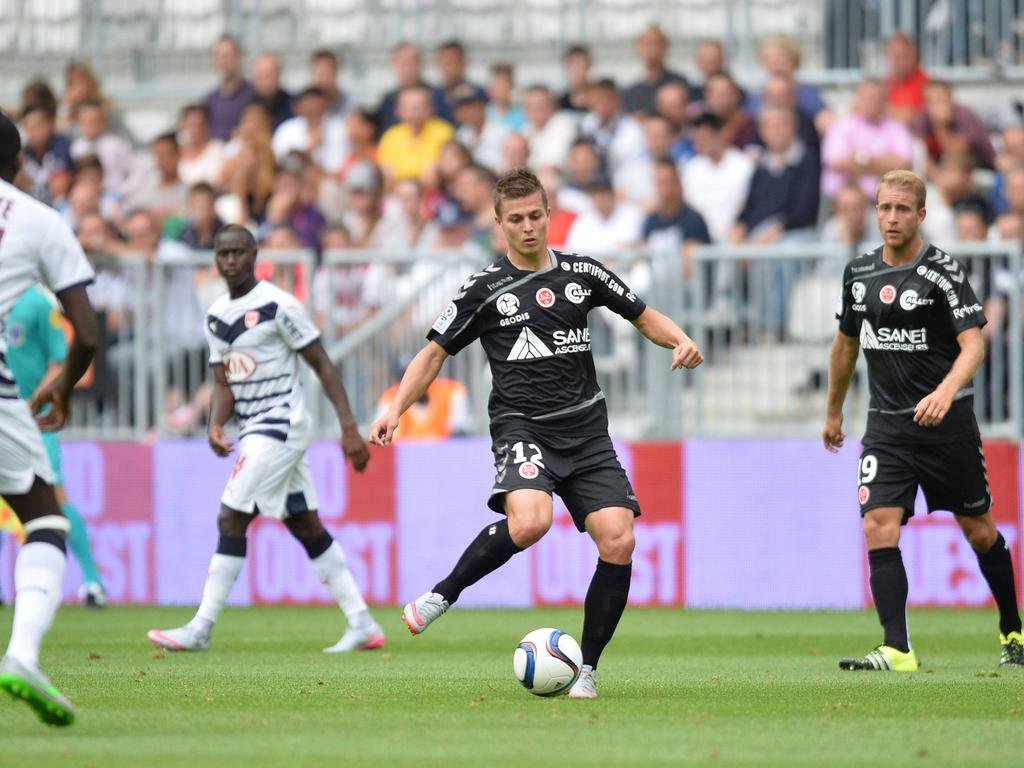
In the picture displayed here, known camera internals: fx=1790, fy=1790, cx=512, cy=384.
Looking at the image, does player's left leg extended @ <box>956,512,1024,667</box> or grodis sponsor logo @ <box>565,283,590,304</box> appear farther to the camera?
player's left leg extended @ <box>956,512,1024,667</box>

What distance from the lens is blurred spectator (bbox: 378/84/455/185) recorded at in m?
18.2

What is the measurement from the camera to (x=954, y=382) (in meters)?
8.93

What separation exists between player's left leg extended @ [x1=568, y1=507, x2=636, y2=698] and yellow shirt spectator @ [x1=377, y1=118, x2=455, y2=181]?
34.1 ft

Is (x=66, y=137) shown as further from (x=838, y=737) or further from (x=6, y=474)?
(x=838, y=737)

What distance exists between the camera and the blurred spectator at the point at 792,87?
17109 mm

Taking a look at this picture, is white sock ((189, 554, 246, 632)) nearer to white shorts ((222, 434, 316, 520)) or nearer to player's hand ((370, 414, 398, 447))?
white shorts ((222, 434, 316, 520))

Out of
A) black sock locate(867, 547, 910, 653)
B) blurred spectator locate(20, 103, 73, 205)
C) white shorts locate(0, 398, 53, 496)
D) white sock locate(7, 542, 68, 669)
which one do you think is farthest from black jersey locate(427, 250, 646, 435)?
blurred spectator locate(20, 103, 73, 205)

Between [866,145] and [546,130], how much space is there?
324 centimetres

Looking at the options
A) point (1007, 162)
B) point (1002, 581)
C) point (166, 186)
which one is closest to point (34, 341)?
point (166, 186)

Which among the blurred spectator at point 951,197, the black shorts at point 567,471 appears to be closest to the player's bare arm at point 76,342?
the black shorts at point 567,471

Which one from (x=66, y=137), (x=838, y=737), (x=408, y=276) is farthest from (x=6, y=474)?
(x=66, y=137)

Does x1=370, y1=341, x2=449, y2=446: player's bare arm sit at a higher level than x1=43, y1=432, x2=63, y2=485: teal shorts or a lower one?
higher

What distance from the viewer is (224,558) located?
10.9 m

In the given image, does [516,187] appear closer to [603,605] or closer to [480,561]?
[480,561]
